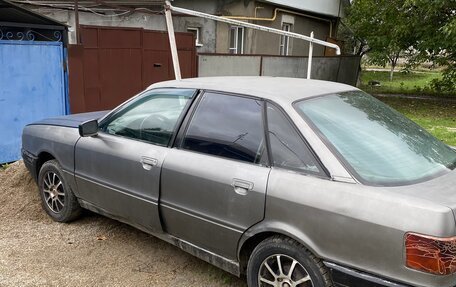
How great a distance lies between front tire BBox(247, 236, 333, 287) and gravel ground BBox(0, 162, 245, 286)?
24.6 inches

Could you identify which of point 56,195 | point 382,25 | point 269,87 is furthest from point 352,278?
point 382,25

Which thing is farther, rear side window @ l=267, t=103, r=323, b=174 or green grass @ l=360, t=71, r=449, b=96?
green grass @ l=360, t=71, r=449, b=96

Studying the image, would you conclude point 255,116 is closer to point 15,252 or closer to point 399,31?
point 15,252

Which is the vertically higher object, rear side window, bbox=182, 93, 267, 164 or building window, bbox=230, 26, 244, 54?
building window, bbox=230, 26, 244, 54

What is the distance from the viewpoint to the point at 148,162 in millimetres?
3447

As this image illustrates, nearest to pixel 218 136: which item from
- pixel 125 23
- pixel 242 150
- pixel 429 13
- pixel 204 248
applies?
pixel 242 150

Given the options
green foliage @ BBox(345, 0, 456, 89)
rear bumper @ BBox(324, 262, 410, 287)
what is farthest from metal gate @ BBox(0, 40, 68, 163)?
green foliage @ BBox(345, 0, 456, 89)

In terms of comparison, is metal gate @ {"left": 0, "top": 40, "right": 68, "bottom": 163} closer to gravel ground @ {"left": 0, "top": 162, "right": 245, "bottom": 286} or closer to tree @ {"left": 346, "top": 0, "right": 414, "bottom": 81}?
gravel ground @ {"left": 0, "top": 162, "right": 245, "bottom": 286}

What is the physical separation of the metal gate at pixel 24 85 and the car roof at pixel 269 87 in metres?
3.55

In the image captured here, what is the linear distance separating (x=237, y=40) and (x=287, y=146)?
36.4 ft

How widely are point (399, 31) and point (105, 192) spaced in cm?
1205

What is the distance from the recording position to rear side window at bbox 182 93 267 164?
2980 millimetres

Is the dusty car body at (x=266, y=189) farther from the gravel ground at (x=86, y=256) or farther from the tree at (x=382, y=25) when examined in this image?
the tree at (x=382, y=25)

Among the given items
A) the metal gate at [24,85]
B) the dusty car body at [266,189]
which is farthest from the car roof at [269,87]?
the metal gate at [24,85]
